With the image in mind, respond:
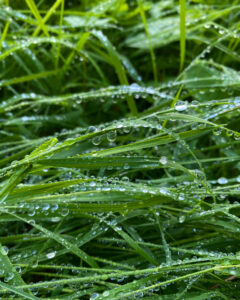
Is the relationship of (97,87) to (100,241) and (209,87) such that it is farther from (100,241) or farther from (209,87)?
(100,241)

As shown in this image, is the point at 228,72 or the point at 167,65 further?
the point at 167,65

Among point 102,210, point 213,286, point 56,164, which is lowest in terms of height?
point 213,286

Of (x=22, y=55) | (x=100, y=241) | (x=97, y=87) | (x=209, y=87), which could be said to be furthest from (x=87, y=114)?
(x=100, y=241)

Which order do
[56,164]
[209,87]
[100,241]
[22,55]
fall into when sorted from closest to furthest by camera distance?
1. [56,164]
2. [100,241]
3. [209,87]
4. [22,55]

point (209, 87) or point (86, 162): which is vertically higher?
point (86, 162)

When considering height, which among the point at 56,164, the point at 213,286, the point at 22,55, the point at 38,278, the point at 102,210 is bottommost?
the point at 213,286

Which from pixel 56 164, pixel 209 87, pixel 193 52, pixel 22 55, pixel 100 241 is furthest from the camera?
pixel 193 52

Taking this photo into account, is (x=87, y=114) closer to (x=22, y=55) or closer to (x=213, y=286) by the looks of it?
(x=22, y=55)

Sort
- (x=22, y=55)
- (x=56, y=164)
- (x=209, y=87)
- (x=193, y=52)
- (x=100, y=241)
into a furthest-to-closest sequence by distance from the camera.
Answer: (x=193, y=52) < (x=22, y=55) < (x=209, y=87) < (x=100, y=241) < (x=56, y=164)

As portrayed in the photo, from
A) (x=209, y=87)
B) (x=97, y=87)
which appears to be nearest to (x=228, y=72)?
(x=209, y=87)
